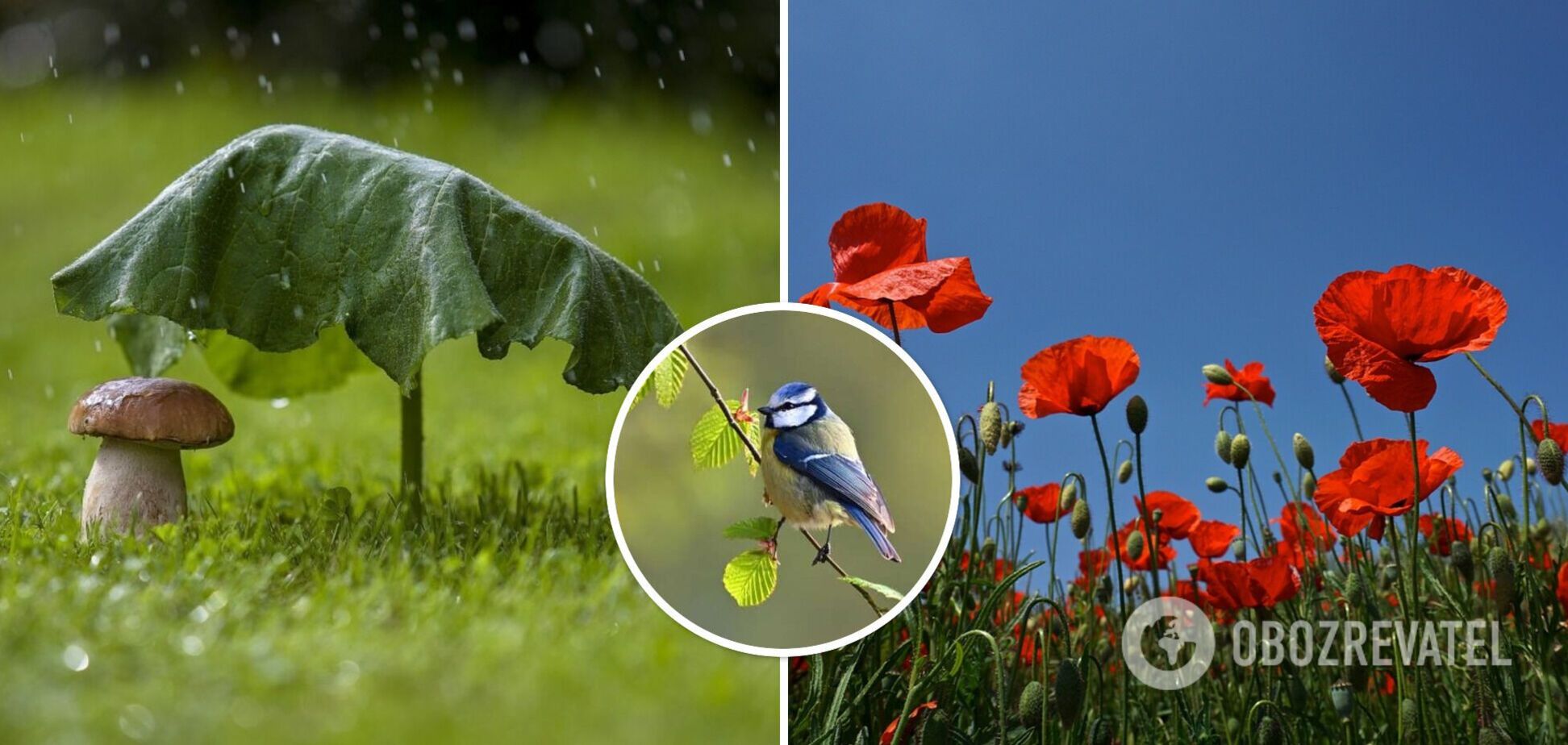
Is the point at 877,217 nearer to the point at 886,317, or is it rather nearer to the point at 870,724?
the point at 886,317

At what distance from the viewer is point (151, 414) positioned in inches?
59.1

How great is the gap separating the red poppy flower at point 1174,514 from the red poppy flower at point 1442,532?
24cm

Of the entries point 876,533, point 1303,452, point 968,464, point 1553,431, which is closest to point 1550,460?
point 1553,431

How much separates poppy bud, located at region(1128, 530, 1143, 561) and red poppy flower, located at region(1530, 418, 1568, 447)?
428 millimetres

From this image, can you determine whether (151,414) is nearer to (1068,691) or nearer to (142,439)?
(142,439)

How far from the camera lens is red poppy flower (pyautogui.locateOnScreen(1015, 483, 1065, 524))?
4.86 ft

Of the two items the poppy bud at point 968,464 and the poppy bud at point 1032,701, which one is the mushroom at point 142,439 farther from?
the poppy bud at point 1032,701

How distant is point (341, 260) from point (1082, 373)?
0.81 metres

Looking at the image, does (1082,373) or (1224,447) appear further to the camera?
(1224,447)

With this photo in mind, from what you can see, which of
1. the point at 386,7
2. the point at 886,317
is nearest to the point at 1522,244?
the point at 886,317

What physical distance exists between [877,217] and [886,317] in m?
0.12

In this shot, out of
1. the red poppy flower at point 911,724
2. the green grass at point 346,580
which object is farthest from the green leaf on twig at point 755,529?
the red poppy flower at point 911,724

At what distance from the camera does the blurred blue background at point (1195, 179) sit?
4.95 ft

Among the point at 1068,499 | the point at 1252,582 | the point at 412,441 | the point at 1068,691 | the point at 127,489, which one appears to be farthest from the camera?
the point at 412,441
